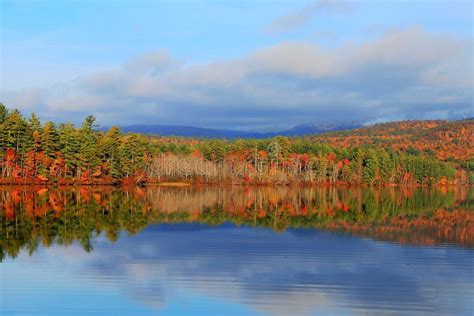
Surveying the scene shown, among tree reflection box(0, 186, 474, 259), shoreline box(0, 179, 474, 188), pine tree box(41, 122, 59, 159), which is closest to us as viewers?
tree reflection box(0, 186, 474, 259)

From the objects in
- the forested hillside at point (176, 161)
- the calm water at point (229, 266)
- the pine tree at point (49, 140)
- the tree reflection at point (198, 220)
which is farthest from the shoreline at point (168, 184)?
the calm water at point (229, 266)

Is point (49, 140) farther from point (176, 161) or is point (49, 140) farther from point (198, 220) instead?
point (198, 220)

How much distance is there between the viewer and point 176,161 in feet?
392

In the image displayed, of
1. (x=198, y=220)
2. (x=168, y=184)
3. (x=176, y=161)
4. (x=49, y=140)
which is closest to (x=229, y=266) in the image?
(x=198, y=220)

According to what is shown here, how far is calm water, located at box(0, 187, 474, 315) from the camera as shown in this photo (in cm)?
1680

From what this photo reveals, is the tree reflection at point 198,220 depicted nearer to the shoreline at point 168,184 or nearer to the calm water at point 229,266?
the calm water at point 229,266

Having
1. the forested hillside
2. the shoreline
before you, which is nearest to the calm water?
the shoreline

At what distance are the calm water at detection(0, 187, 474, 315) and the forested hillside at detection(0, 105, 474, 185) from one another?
51.7 m

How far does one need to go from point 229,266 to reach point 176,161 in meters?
98.1

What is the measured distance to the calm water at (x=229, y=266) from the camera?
16.8 meters

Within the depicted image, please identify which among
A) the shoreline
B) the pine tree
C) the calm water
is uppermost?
the pine tree

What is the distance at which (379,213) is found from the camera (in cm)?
4878

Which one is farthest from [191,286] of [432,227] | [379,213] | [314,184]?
[314,184]

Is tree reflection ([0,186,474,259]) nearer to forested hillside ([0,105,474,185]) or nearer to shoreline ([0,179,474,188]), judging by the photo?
shoreline ([0,179,474,188])
